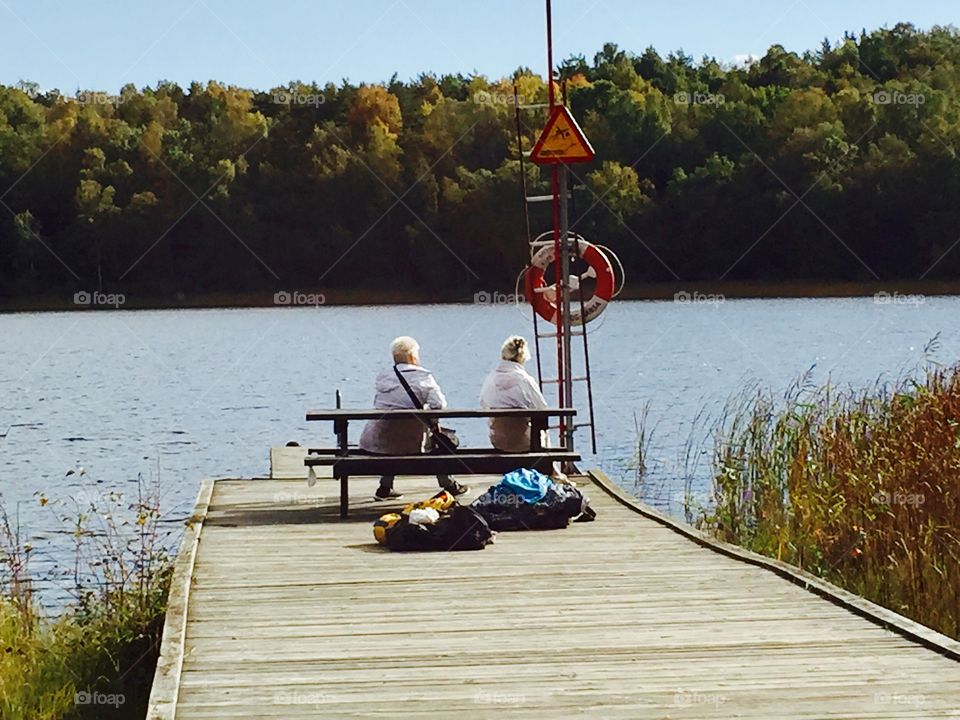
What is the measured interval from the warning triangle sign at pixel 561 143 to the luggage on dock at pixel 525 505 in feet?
10.1

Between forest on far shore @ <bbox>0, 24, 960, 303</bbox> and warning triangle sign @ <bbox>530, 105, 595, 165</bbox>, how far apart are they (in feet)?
149

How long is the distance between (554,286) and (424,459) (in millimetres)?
3024

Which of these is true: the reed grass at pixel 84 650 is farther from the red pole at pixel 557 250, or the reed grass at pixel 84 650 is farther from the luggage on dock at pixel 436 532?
the red pole at pixel 557 250

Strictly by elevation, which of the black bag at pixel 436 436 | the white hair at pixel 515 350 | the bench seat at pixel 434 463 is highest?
the white hair at pixel 515 350

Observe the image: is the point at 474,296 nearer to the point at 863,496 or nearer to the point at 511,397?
the point at 511,397

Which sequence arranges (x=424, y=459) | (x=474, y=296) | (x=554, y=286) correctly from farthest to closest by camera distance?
(x=474, y=296) < (x=554, y=286) < (x=424, y=459)

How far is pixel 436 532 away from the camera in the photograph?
7.88 meters

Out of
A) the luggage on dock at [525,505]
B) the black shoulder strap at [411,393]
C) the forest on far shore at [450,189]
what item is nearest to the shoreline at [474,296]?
the forest on far shore at [450,189]

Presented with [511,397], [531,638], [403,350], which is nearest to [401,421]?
[403,350]

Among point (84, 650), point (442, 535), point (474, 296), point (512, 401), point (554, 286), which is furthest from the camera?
point (474, 296)

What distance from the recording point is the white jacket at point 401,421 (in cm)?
941

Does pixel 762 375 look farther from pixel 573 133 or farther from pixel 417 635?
pixel 417 635

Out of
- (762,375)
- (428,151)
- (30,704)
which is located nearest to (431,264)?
(428,151)

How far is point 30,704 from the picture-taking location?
6832 mm
